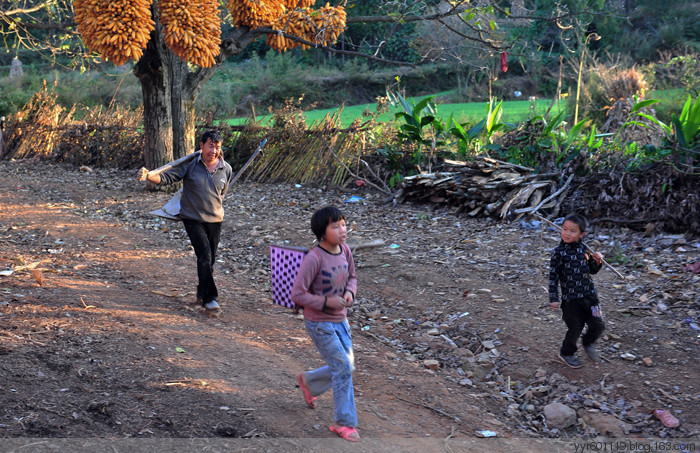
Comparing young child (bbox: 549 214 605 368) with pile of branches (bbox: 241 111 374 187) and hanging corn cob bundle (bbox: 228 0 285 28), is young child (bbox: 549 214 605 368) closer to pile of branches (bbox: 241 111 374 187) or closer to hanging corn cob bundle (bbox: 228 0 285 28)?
hanging corn cob bundle (bbox: 228 0 285 28)

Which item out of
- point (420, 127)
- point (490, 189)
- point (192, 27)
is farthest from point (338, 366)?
point (420, 127)

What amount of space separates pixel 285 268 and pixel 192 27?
15.1 feet

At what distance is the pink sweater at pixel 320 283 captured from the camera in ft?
11.6

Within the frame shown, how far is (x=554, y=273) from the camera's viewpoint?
4.64 meters

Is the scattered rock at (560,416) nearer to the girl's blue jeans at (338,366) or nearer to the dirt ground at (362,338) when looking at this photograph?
the dirt ground at (362,338)

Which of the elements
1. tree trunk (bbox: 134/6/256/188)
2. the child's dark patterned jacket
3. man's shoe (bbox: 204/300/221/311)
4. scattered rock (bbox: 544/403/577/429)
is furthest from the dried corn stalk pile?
scattered rock (bbox: 544/403/577/429)

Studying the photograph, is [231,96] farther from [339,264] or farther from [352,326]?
[339,264]

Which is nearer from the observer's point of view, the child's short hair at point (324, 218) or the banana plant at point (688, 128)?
the child's short hair at point (324, 218)

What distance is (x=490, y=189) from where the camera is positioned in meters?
8.91

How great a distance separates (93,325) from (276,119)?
7.41m

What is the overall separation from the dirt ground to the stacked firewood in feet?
1.09

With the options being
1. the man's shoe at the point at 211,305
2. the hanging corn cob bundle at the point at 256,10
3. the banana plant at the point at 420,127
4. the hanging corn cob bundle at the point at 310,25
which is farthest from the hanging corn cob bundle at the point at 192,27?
A: the banana plant at the point at 420,127

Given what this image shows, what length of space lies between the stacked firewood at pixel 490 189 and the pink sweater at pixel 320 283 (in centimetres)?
524

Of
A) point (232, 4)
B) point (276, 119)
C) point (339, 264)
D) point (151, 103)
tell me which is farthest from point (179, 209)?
point (276, 119)
